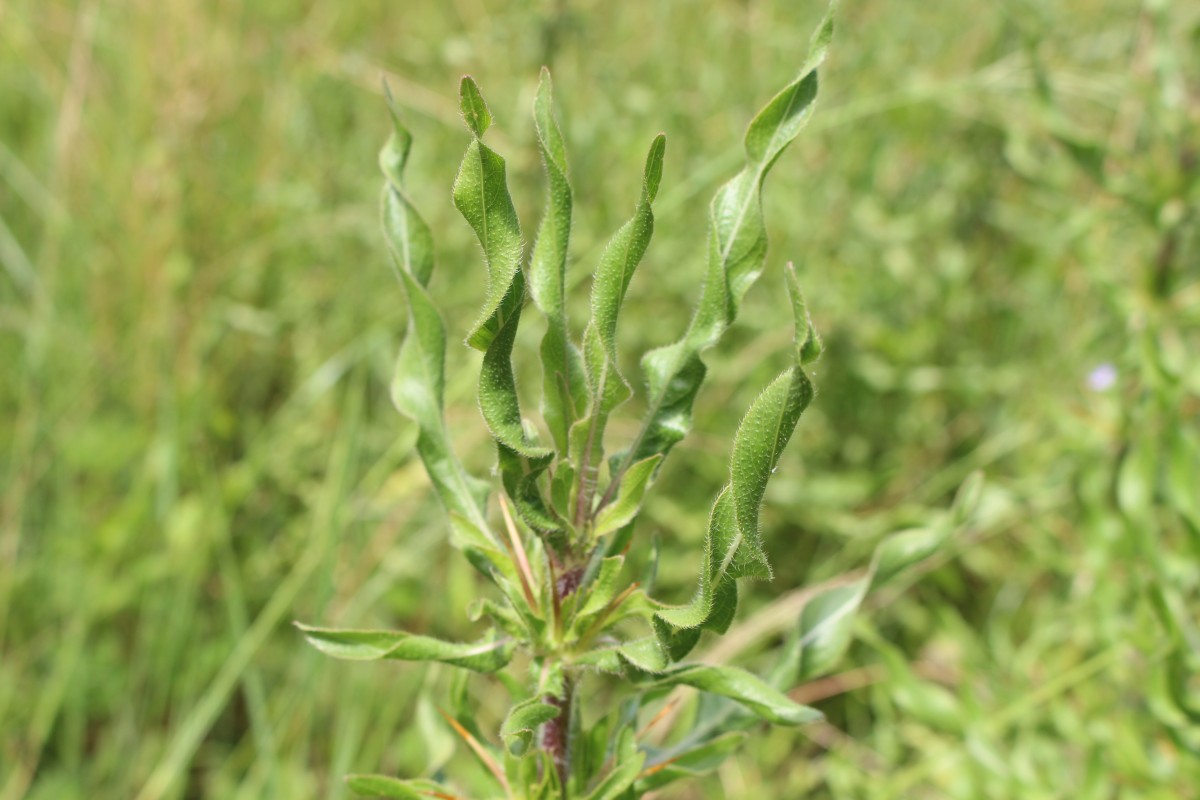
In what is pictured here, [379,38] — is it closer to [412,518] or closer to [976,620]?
[412,518]

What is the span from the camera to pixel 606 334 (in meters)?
0.77

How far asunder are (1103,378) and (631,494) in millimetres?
1818

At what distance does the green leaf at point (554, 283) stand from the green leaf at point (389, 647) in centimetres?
18

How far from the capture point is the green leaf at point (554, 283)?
0.75 m

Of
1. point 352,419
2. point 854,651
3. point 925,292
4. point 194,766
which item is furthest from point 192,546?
point 925,292

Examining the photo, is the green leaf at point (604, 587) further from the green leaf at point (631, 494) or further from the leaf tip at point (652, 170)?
the leaf tip at point (652, 170)

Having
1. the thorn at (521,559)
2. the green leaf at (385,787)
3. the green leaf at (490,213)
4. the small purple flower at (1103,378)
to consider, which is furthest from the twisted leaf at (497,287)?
the small purple flower at (1103,378)

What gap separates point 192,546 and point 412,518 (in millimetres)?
488

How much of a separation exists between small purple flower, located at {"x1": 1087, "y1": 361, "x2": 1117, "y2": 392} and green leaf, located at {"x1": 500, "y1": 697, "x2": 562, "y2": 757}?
1783 mm

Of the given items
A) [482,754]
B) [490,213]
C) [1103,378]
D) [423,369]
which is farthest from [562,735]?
[1103,378]

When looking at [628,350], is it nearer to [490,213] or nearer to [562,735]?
[562,735]

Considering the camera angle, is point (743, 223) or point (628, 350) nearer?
point (743, 223)

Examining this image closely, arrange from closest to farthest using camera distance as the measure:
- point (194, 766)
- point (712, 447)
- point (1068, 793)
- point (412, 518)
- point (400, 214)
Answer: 1. point (400, 214)
2. point (1068, 793)
3. point (194, 766)
4. point (412, 518)
5. point (712, 447)

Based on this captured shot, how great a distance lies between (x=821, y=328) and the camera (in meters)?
3.02
